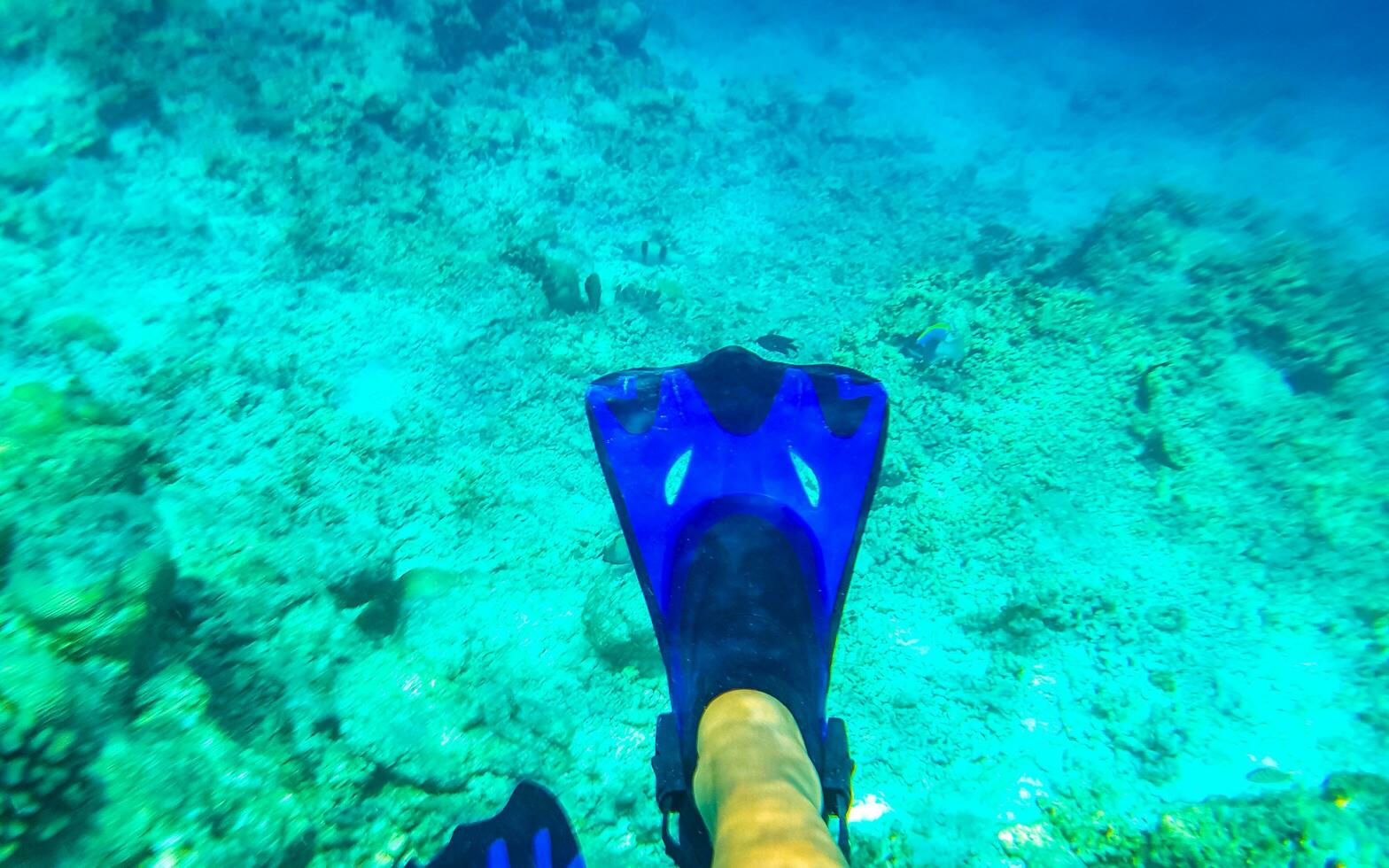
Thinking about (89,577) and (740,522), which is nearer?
(89,577)

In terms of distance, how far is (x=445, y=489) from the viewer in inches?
A: 155

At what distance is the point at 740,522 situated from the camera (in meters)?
2.86

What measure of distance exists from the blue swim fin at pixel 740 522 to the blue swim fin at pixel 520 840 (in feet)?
2.28

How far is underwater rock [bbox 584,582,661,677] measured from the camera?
3205 millimetres

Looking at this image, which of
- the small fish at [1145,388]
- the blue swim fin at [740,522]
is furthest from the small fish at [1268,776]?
the blue swim fin at [740,522]

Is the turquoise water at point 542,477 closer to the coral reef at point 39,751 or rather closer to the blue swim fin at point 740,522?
the coral reef at point 39,751

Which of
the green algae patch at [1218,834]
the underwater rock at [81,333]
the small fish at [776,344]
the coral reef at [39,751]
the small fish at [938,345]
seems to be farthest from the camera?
the small fish at [776,344]

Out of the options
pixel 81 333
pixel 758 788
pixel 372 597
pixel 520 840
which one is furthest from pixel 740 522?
pixel 81 333

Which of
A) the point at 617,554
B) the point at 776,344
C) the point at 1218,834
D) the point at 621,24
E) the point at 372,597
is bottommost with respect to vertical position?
the point at 1218,834

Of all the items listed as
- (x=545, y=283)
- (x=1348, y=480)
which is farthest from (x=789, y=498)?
(x=1348, y=480)

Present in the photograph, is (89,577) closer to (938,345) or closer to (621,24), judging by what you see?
(938,345)

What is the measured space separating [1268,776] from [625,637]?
3.94 meters

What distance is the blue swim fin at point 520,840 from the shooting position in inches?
95.3

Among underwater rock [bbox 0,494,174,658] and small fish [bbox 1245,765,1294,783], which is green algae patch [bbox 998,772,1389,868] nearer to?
small fish [bbox 1245,765,1294,783]
